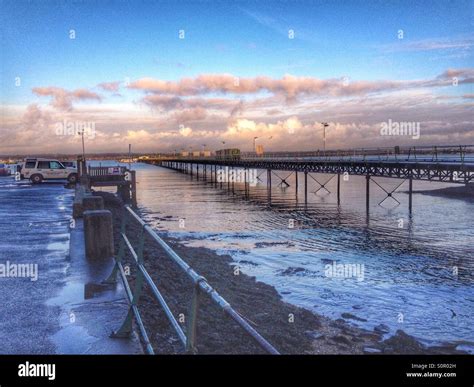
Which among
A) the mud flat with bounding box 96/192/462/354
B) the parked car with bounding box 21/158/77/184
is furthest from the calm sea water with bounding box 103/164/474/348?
the parked car with bounding box 21/158/77/184

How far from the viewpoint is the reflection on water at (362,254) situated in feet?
46.6

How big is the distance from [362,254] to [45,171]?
96.1ft

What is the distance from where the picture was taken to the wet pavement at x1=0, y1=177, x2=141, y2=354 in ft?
19.5

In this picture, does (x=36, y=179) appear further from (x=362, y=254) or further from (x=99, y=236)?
(x=99, y=236)

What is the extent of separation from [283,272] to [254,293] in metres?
3.75

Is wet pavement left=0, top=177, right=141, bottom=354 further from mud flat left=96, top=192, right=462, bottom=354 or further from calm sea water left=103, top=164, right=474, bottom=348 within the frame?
calm sea water left=103, top=164, right=474, bottom=348

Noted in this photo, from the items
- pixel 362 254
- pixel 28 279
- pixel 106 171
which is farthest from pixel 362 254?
pixel 106 171

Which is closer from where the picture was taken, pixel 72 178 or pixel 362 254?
pixel 362 254

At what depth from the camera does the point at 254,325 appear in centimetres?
1081

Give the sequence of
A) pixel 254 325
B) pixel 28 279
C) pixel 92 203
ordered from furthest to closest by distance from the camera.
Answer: pixel 92 203
pixel 254 325
pixel 28 279

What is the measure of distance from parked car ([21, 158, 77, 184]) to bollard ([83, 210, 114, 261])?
103ft

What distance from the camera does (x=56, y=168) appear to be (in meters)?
41.3

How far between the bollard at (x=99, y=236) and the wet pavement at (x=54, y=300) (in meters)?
0.32
